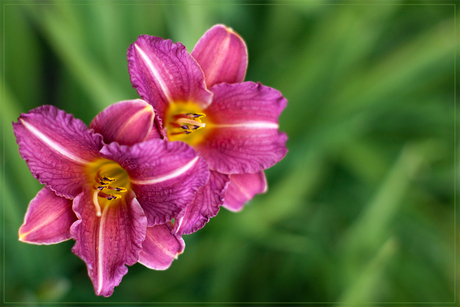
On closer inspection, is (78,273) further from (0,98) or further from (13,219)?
(0,98)

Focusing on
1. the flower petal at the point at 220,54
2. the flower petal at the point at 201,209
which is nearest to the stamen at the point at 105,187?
the flower petal at the point at 201,209

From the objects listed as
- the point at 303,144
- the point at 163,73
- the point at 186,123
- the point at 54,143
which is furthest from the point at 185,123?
the point at 303,144

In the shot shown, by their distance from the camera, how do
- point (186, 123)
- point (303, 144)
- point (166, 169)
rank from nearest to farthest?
point (166, 169) < point (186, 123) < point (303, 144)

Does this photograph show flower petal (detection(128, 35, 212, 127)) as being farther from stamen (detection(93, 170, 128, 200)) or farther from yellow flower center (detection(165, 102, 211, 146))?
stamen (detection(93, 170, 128, 200))

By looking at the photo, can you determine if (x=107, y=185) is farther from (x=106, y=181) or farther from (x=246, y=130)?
(x=246, y=130)

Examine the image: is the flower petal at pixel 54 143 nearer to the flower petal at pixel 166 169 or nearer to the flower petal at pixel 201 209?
the flower petal at pixel 166 169

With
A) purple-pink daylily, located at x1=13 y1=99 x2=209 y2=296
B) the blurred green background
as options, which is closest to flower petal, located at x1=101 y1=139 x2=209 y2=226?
purple-pink daylily, located at x1=13 y1=99 x2=209 y2=296

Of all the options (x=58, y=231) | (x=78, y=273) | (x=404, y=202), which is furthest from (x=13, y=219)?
(x=404, y=202)
